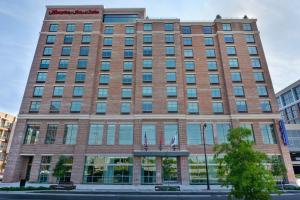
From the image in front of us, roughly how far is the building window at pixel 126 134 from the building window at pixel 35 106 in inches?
662

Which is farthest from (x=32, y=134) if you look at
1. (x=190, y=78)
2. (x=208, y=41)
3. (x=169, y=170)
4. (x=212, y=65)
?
(x=208, y=41)

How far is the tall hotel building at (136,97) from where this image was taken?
36125 mm

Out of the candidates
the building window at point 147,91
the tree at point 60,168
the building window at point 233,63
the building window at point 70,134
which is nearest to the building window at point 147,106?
the building window at point 147,91

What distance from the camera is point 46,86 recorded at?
41.1 m

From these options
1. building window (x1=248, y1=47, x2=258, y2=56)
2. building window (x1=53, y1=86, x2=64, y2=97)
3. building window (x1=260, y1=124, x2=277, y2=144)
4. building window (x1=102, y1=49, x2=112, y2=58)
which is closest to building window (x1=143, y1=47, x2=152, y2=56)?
building window (x1=102, y1=49, x2=112, y2=58)

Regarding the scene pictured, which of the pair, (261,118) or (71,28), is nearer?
(261,118)

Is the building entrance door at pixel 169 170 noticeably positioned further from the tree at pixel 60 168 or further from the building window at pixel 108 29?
the building window at pixel 108 29

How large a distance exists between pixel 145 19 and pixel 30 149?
1408 inches

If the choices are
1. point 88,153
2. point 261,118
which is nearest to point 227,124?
point 261,118

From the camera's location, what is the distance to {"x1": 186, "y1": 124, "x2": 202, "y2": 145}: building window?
37.8m

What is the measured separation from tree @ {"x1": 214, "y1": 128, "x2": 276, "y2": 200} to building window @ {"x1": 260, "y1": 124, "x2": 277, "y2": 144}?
1049 inches

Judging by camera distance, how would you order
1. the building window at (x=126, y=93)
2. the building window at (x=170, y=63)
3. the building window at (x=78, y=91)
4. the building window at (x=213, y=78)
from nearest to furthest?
the building window at (x=78, y=91) → the building window at (x=126, y=93) → the building window at (x=213, y=78) → the building window at (x=170, y=63)

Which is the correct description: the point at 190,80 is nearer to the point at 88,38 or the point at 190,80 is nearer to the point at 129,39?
the point at 129,39

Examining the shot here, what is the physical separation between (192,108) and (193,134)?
5186 mm
